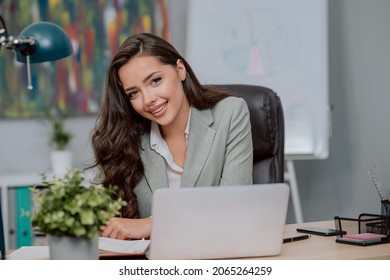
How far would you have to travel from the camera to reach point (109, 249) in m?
1.19

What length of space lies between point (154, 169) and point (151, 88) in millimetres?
234

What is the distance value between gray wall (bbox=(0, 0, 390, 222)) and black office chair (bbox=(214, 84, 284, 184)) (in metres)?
1.06

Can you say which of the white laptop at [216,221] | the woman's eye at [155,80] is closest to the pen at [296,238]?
the white laptop at [216,221]

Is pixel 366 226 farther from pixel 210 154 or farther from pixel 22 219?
pixel 22 219

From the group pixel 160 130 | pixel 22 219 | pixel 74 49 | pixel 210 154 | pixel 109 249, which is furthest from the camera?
pixel 74 49

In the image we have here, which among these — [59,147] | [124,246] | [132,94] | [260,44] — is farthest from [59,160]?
[124,246]

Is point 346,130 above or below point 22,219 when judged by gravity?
above

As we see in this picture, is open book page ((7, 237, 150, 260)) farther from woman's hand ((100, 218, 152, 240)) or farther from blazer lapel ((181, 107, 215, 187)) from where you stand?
blazer lapel ((181, 107, 215, 187))

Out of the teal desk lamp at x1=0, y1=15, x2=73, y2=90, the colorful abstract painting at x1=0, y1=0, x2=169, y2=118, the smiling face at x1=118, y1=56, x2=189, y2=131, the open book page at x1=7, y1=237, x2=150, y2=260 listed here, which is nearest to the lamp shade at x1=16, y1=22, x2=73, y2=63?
the teal desk lamp at x1=0, y1=15, x2=73, y2=90

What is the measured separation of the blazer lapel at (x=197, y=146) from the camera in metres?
1.73

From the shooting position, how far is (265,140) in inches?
71.8

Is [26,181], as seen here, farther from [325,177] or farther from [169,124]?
[325,177]

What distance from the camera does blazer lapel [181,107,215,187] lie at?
1727mm

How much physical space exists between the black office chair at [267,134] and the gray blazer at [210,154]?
0.24 feet
